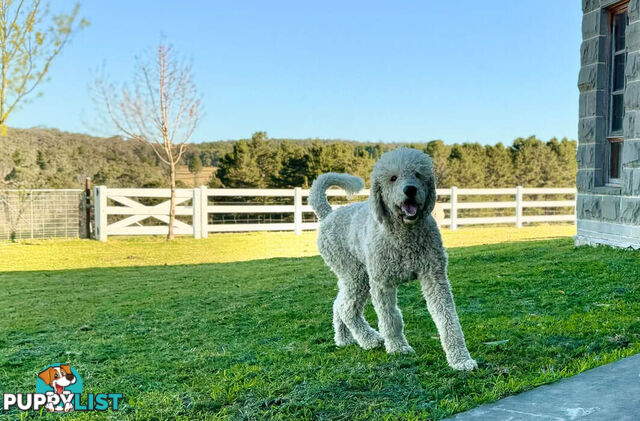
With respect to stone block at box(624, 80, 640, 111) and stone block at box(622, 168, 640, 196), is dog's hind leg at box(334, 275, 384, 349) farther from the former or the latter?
stone block at box(624, 80, 640, 111)

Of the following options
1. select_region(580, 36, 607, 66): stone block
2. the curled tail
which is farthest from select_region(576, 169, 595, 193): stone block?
the curled tail

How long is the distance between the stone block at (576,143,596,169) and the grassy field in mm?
1339

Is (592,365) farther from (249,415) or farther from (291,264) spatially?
(291,264)

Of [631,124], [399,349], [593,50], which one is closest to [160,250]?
[593,50]

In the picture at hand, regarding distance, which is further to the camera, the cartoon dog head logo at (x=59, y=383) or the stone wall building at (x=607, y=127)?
the stone wall building at (x=607, y=127)

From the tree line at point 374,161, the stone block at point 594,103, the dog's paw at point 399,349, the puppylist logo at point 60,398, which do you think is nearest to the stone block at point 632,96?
the stone block at point 594,103

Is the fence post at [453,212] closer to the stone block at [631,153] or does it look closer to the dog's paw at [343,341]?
the stone block at [631,153]

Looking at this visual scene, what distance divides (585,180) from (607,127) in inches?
33.6

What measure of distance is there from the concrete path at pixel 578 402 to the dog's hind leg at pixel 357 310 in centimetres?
126

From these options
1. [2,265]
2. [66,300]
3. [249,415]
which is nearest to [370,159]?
[2,265]

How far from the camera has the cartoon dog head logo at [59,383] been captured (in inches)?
137

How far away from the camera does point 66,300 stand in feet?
25.8

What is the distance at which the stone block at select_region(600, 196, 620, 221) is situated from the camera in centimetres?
846

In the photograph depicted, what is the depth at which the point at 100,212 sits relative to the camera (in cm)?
1634
